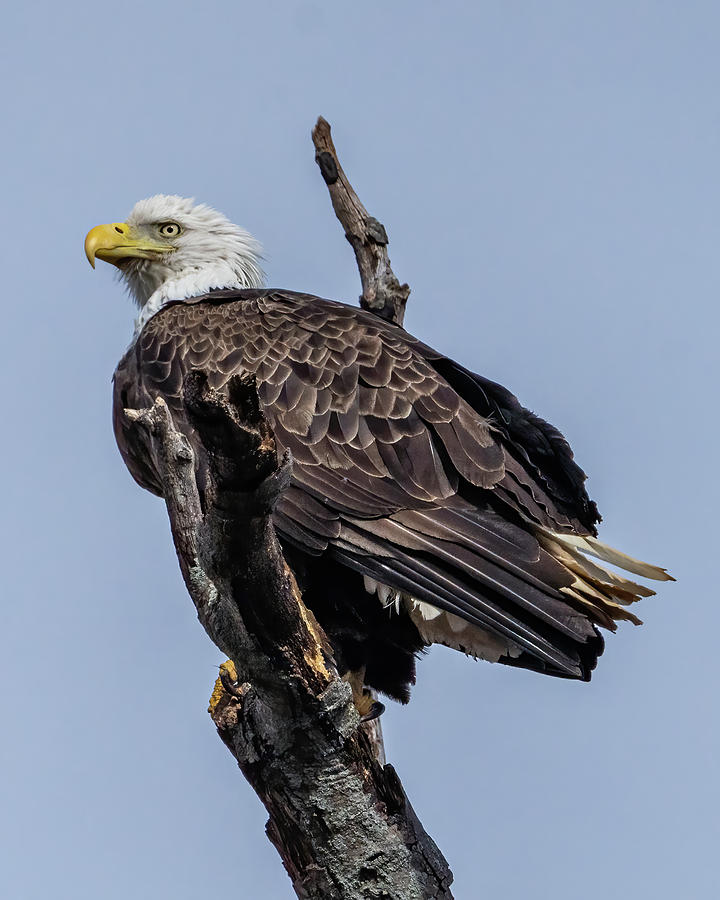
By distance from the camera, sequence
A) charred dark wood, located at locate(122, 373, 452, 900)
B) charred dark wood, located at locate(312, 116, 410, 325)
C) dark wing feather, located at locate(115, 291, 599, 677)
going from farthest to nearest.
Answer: charred dark wood, located at locate(312, 116, 410, 325)
dark wing feather, located at locate(115, 291, 599, 677)
charred dark wood, located at locate(122, 373, 452, 900)

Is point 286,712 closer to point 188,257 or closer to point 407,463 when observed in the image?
point 407,463

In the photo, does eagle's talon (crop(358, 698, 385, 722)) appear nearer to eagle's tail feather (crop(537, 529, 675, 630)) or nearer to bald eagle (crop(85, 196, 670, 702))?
bald eagle (crop(85, 196, 670, 702))

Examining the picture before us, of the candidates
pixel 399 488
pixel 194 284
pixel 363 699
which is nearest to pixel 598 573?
pixel 399 488

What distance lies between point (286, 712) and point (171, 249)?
12.8ft

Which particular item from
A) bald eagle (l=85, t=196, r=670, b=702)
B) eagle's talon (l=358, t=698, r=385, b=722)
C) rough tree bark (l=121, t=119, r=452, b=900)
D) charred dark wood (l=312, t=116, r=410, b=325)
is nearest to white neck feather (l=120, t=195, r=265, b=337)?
bald eagle (l=85, t=196, r=670, b=702)

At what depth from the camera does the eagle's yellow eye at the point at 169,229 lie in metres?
7.10

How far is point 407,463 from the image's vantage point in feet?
17.2

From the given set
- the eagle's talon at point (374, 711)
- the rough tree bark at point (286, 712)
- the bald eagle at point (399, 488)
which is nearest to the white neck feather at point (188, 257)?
the bald eagle at point (399, 488)

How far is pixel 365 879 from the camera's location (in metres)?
4.07

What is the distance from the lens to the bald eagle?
15.7 feet

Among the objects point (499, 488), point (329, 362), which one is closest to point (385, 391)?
point (329, 362)

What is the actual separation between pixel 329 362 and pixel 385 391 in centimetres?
33

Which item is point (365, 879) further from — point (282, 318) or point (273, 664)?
point (282, 318)

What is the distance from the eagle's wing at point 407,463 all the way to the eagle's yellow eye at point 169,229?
1.16 meters
